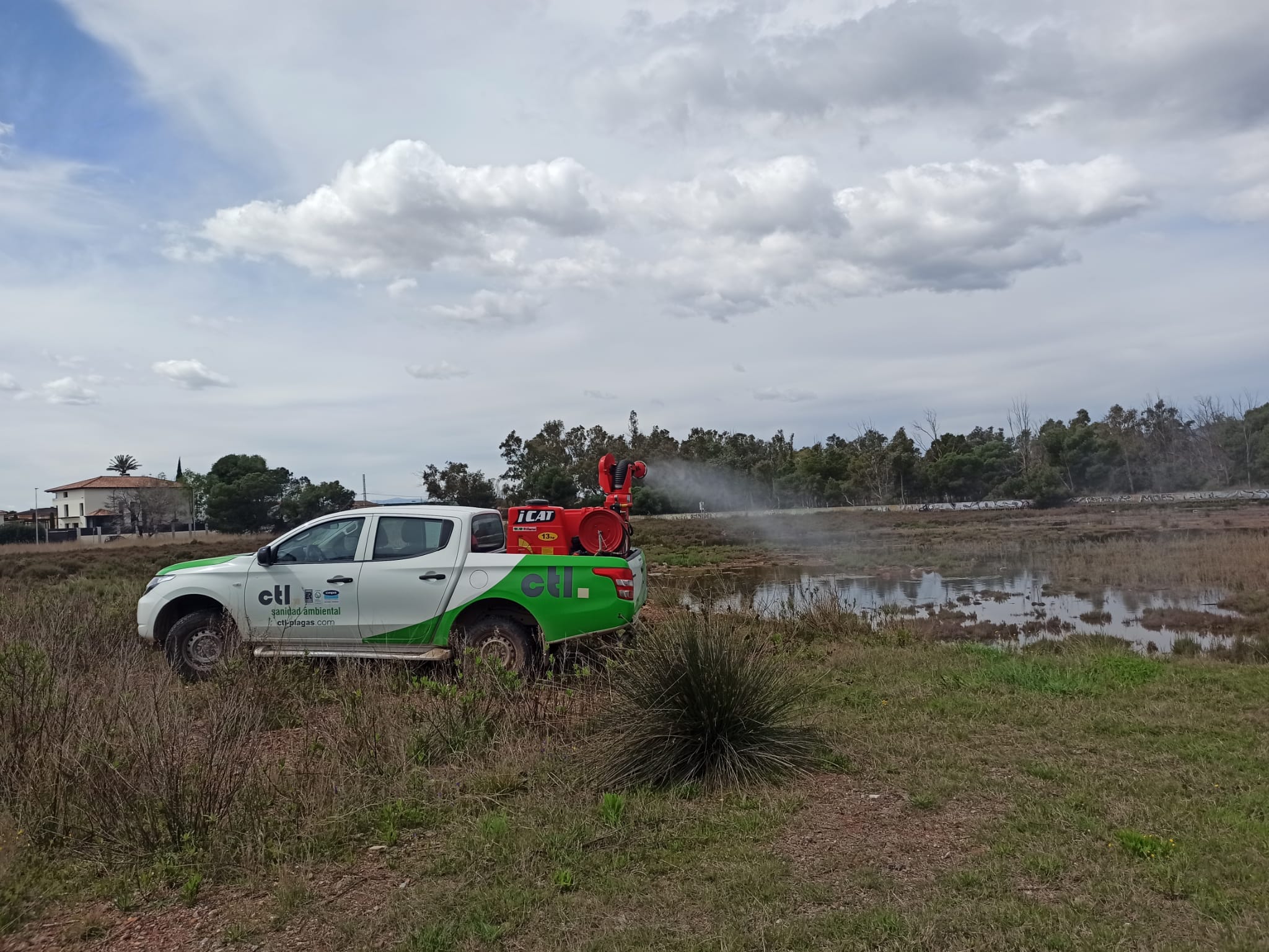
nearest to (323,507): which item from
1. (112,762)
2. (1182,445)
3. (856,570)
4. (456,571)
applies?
Answer: (856,570)

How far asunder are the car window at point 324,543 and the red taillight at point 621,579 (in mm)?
2447

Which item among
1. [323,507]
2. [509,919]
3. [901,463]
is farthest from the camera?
[901,463]

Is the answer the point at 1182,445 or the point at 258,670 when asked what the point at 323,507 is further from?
the point at 1182,445

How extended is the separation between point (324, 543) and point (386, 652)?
1298 millimetres

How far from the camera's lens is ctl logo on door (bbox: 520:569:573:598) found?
8.66 metres

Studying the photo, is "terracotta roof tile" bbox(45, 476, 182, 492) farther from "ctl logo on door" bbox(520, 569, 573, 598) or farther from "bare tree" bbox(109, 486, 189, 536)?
"ctl logo on door" bbox(520, 569, 573, 598)

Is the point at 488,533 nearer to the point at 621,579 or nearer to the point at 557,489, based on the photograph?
the point at 621,579

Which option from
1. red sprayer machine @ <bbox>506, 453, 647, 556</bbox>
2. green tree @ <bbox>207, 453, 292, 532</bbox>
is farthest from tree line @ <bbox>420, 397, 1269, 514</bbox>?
red sprayer machine @ <bbox>506, 453, 647, 556</bbox>

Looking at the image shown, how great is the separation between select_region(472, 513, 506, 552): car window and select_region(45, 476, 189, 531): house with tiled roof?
248 ft

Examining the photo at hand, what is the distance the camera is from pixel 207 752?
16.6 ft

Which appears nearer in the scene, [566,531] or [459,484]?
[566,531]

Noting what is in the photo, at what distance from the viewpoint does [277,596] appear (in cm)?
927

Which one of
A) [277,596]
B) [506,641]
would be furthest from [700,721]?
[277,596]

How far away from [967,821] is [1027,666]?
4.83 metres
